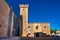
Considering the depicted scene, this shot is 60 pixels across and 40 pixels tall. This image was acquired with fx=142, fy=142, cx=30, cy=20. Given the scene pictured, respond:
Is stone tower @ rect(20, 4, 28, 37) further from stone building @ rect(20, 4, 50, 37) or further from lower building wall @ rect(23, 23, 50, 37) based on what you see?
lower building wall @ rect(23, 23, 50, 37)

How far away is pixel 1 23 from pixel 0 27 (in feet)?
1.91

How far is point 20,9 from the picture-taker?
4528 centimetres

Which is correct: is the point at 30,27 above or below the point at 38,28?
above

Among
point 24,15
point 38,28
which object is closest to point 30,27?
point 38,28

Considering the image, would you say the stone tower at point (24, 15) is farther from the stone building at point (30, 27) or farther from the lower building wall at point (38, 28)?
the lower building wall at point (38, 28)

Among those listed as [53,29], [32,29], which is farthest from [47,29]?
[53,29]

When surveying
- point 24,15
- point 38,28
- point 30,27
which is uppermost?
point 24,15

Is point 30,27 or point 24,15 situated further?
point 24,15

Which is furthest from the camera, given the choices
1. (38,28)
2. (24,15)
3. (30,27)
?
(24,15)

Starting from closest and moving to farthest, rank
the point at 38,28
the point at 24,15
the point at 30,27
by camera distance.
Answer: the point at 38,28 < the point at 30,27 < the point at 24,15

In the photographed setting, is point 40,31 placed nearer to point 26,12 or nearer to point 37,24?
point 37,24

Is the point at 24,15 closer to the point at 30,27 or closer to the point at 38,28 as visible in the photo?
the point at 30,27

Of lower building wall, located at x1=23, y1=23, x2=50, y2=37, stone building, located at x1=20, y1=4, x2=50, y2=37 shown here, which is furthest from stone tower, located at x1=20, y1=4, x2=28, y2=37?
lower building wall, located at x1=23, y1=23, x2=50, y2=37

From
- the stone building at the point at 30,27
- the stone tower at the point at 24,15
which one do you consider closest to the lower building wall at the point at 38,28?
the stone building at the point at 30,27
